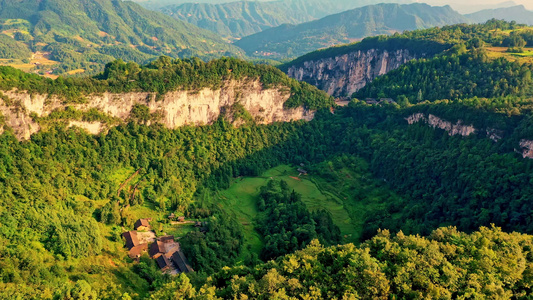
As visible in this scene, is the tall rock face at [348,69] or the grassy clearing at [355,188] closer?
the grassy clearing at [355,188]

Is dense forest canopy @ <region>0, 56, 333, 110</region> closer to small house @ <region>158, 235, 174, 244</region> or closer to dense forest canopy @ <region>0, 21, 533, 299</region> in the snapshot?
dense forest canopy @ <region>0, 21, 533, 299</region>

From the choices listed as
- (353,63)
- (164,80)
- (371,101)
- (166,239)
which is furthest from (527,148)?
(353,63)

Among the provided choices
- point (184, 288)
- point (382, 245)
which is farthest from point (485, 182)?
point (184, 288)

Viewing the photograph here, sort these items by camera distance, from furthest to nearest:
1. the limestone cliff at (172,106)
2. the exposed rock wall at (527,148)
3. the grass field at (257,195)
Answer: the grass field at (257,195) → the limestone cliff at (172,106) → the exposed rock wall at (527,148)

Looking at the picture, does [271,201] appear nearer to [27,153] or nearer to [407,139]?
[407,139]

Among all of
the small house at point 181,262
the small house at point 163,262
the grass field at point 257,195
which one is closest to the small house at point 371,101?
the grass field at point 257,195

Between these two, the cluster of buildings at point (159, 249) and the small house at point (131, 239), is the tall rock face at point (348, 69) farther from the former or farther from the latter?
the small house at point (131, 239)
